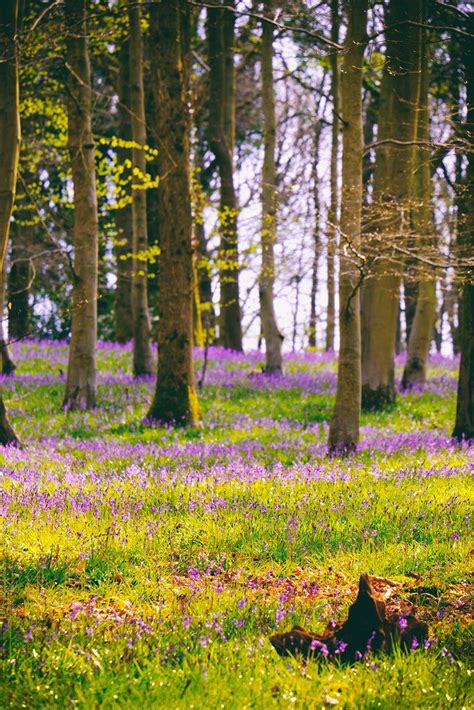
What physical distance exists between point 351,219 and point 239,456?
11.7ft

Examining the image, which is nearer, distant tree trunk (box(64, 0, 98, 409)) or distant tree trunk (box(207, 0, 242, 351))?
distant tree trunk (box(64, 0, 98, 409))

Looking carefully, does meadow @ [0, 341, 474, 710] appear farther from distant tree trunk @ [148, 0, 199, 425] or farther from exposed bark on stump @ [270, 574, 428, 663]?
distant tree trunk @ [148, 0, 199, 425]

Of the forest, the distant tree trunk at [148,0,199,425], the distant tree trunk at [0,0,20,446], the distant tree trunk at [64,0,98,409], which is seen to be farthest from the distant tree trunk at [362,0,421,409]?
the distant tree trunk at [0,0,20,446]

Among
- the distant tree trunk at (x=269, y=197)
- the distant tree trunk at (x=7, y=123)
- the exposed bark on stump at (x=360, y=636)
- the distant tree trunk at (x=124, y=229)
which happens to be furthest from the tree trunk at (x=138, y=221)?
the exposed bark on stump at (x=360, y=636)

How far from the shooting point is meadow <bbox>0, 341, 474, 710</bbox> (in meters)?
3.71

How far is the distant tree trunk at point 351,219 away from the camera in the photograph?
9.02 m

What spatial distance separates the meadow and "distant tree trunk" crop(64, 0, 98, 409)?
6.40 ft

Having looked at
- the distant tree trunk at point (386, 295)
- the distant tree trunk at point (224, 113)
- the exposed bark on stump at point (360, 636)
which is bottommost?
the exposed bark on stump at point (360, 636)

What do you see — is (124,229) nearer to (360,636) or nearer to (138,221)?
(138,221)

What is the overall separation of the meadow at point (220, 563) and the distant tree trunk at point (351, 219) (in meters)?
0.58

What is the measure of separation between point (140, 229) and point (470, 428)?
9018 millimetres

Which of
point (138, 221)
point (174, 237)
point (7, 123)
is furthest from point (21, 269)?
point (7, 123)

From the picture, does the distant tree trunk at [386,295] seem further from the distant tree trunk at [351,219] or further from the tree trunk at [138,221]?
the tree trunk at [138,221]

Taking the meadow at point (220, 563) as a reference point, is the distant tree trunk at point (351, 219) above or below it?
above
